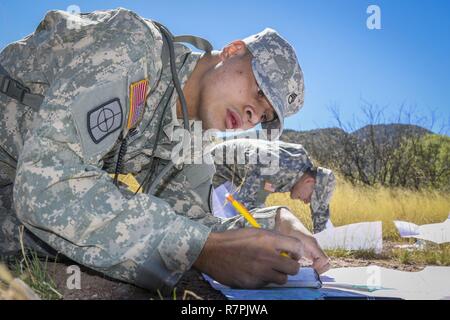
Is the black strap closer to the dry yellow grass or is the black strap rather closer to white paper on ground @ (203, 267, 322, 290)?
white paper on ground @ (203, 267, 322, 290)

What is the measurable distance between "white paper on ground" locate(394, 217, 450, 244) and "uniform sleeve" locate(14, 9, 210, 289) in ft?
9.10

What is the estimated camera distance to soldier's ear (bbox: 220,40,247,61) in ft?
7.47

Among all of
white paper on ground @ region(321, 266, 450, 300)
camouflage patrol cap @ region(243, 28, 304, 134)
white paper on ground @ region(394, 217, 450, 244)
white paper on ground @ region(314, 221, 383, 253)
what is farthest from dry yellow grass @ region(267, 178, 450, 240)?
camouflage patrol cap @ region(243, 28, 304, 134)

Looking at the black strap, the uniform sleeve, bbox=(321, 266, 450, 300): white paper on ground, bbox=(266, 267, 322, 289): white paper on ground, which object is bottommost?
bbox=(321, 266, 450, 300): white paper on ground

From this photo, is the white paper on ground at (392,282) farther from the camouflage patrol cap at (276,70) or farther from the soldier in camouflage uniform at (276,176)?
the soldier in camouflage uniform at (276,176)

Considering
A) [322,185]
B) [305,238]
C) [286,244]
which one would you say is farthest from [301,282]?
[322,185]

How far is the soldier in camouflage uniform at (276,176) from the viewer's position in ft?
14.3

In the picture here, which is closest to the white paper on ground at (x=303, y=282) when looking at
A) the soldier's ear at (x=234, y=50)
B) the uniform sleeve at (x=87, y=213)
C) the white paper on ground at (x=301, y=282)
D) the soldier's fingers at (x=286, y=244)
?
the white paper on ground at (x=301, y=282)

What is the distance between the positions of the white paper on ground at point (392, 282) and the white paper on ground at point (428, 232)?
1.06m

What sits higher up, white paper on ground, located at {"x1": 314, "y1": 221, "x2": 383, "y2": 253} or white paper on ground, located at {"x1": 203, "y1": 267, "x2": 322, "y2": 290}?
white paper on ground, located at {"x1": 203, "y1": 267, "x2": 322, "y2": 290}

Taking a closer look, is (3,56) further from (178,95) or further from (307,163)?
(307,163)

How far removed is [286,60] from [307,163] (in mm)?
2383

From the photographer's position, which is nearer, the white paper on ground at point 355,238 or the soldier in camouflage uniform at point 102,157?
the soldier in camouflage uniform at point 102,157

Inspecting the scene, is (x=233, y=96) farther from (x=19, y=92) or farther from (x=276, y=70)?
(x=19, y=92)
